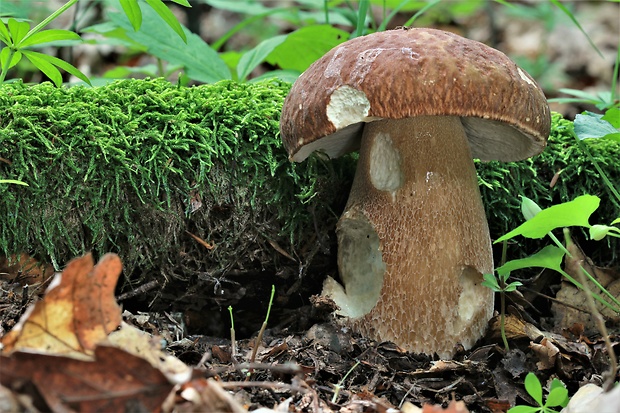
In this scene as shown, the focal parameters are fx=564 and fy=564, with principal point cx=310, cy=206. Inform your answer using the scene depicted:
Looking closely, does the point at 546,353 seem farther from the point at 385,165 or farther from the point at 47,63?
the point at 47,63

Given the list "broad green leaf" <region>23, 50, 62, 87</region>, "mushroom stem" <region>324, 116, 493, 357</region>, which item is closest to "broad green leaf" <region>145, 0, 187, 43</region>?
"broad green leaf" <region>23, 50, 62, 87</region>

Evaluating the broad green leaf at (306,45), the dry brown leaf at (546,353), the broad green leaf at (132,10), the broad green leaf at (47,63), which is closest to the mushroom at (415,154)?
the dry brown leaf at (546,353)

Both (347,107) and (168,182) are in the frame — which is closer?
(347,107)

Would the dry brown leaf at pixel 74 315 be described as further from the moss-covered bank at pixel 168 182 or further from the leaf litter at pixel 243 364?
the moss-covered bank at pixel 168 182

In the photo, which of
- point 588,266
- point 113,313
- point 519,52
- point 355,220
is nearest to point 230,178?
point 355,220

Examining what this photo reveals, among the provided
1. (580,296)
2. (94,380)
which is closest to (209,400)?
(94,380)

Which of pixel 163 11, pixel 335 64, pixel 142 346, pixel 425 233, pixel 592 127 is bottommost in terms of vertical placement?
pixel 425 233

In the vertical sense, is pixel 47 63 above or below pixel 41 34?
below
